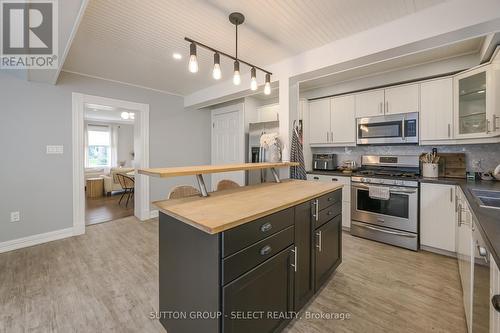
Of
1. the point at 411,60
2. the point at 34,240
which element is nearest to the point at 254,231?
the point at 411,60

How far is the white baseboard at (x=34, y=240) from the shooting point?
9.13ft

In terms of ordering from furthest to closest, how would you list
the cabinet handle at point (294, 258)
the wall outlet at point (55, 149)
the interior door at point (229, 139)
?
the interior door at point (229, 139) → the wall outlet at point (55, 149) → the cabinet handle at point (294, 258)

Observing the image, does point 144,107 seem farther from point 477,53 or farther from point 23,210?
point 477,53

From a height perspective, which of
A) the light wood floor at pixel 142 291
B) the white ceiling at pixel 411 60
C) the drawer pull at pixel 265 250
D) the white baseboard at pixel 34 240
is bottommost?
the light wood floor at pixel 142 291

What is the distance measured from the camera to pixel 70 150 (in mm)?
3234

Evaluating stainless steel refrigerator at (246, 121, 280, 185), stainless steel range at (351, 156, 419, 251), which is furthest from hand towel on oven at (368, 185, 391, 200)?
stainless steel refrigerator at (246, 121, 280, 185)

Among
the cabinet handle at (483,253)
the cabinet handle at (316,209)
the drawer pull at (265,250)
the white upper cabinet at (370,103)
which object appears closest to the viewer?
the cabinet handle at (483,253)

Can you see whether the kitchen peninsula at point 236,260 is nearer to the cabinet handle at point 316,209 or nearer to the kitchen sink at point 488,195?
the cabinet handle at point 316,209

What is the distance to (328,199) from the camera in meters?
1.96

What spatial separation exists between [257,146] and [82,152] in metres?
2.86

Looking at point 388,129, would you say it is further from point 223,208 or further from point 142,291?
point 142,291

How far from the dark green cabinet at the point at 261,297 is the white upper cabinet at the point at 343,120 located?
2.71 metres

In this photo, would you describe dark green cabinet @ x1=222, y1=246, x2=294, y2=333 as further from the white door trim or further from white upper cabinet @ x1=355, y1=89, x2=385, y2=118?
the white door trim

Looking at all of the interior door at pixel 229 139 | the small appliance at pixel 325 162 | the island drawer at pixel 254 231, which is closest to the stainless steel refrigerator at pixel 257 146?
the interior door at pixel 229 139
